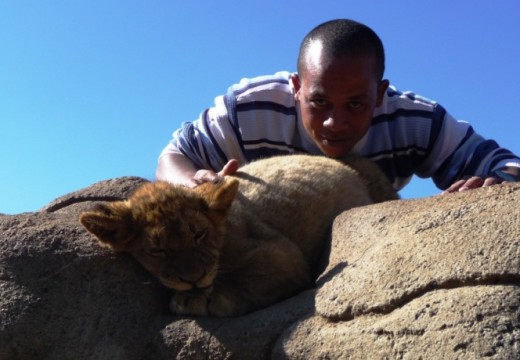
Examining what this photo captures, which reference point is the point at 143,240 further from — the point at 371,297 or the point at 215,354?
the point at 371,297

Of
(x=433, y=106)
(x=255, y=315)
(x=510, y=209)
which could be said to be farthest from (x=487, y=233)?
(x=433, y=106)

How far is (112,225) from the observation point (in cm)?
512

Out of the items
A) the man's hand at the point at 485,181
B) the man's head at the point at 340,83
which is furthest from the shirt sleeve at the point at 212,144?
the man's hand at the point at 485,181

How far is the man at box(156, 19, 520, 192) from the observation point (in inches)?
277

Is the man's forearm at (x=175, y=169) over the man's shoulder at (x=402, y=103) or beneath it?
beneath

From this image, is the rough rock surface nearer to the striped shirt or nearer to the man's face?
the man's face

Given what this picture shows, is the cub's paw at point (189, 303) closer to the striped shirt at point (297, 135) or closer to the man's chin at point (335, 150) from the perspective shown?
the man's chin at point (335, 150)

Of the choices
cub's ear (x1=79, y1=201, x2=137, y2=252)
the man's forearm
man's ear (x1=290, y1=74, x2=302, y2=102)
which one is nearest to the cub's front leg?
cub's ear (x1=79, y1=201, x2=137, y2=252)

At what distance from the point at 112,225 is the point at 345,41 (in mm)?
2715

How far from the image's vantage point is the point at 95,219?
511 cm

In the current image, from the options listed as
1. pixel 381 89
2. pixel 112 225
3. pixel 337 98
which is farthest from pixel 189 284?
pixel 381 89

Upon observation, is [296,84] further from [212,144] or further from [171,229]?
[171,229]

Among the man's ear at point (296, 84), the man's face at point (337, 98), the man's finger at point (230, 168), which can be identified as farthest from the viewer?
the man's ear at point (296, 84)

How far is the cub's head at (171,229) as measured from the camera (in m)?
5.00
